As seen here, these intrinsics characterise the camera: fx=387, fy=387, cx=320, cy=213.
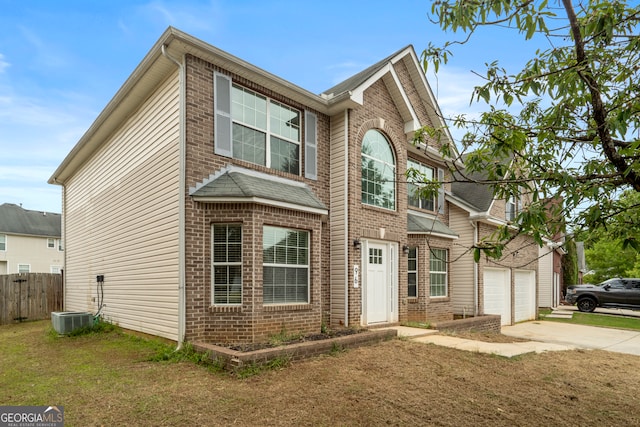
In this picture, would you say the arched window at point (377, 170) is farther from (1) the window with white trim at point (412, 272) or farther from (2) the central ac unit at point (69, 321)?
(2) the central ac unit at point (69, 321)

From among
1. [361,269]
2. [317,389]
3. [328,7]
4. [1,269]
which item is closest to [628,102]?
[328,7]

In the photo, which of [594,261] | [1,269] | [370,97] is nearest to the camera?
[370,97]

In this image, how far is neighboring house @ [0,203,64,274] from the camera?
29906 mm

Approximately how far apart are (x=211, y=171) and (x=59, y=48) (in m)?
7.36

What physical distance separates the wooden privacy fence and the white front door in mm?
13100

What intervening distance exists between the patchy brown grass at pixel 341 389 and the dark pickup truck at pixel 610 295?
51.4ft

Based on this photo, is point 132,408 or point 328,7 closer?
point 132,408

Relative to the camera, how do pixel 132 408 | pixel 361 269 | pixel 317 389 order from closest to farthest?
pixel 132 408, pixel 317 389, pixel 361 269

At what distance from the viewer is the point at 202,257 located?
7.82 metres

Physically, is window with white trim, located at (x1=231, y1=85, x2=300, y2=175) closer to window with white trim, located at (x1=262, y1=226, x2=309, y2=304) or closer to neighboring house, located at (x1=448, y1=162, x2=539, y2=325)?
window with white trim, located at (x1=262, y1=226, x2=309, y2=304)

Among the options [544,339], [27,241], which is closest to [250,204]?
[544,339]

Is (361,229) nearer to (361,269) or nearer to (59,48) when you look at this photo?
(361,269)

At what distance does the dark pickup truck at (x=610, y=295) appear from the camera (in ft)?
66.3

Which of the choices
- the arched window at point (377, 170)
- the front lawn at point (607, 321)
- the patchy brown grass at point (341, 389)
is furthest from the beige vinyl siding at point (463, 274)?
the front lawn at point (607, 321)
